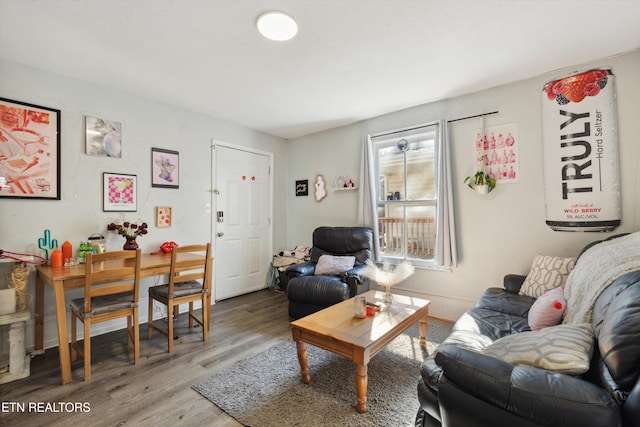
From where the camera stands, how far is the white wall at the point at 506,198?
7.74 feet

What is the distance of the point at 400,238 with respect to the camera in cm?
372

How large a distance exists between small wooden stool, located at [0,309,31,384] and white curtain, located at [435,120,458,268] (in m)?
3.70

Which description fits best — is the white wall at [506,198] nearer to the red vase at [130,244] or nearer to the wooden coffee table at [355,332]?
the wooden coffee table at [355,332]

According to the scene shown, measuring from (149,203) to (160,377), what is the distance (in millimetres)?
1896

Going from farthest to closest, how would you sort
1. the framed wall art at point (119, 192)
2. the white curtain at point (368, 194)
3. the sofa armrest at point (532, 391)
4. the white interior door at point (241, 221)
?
the white interior door at point (241, 221)
the white curtain at point (368, 194)
the framed wall art at point (119, 192)
the sofa armrest at point (532, 391)

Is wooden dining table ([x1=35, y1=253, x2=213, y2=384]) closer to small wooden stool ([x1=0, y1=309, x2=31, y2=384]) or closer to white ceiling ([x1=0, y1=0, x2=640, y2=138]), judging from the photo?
small wooden stool ([x1=0, y1=309, x2=31, y2=384])

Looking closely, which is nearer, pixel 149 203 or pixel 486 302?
pixel 486 302

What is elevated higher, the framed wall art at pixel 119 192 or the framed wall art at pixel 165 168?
the framed wall art at pixel 165 168

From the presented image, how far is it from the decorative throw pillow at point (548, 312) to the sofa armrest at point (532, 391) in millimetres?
912

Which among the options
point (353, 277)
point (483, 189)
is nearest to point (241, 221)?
point (353, 277)

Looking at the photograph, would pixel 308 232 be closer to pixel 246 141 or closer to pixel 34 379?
pixel 246 141

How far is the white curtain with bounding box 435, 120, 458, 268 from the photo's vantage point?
10.4ft

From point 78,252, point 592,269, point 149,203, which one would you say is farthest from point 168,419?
point 592,269

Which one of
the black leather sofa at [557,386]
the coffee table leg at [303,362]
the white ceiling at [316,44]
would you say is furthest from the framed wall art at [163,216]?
the black leather sofa at [557,386]
